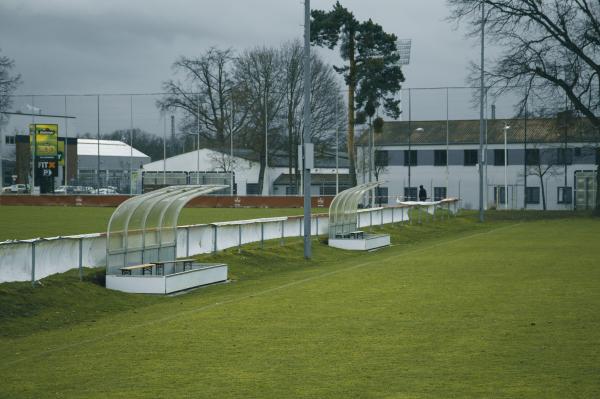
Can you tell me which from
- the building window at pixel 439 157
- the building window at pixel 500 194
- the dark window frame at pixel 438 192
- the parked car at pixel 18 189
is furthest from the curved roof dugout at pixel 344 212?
the parked car at pixel 18 189

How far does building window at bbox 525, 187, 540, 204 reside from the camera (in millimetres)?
80125

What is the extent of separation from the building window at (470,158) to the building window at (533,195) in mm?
5225

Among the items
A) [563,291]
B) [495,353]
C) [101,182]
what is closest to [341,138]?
[101,182]

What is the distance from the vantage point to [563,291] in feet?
58.1

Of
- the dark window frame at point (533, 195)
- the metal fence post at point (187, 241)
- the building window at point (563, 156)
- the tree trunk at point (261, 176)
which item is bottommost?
the metal fence post at point (187, 241)

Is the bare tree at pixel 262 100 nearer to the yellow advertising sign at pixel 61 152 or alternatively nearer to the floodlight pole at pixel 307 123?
the yellow advertising sign at pixel 61 152

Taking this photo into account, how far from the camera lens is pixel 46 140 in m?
71.8

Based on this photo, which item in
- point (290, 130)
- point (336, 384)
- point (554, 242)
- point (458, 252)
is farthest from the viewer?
point (290, 130)

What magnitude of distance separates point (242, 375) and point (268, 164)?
2852 inches

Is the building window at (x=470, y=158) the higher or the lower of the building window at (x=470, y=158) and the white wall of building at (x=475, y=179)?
the higher

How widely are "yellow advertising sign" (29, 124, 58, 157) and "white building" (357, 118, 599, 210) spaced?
23.2 m

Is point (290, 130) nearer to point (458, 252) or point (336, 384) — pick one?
point (458, 252)

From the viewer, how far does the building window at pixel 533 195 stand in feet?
263

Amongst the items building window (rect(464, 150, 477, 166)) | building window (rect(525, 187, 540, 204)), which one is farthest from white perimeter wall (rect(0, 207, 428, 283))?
building window (rect(464, 150, 477, 166))
